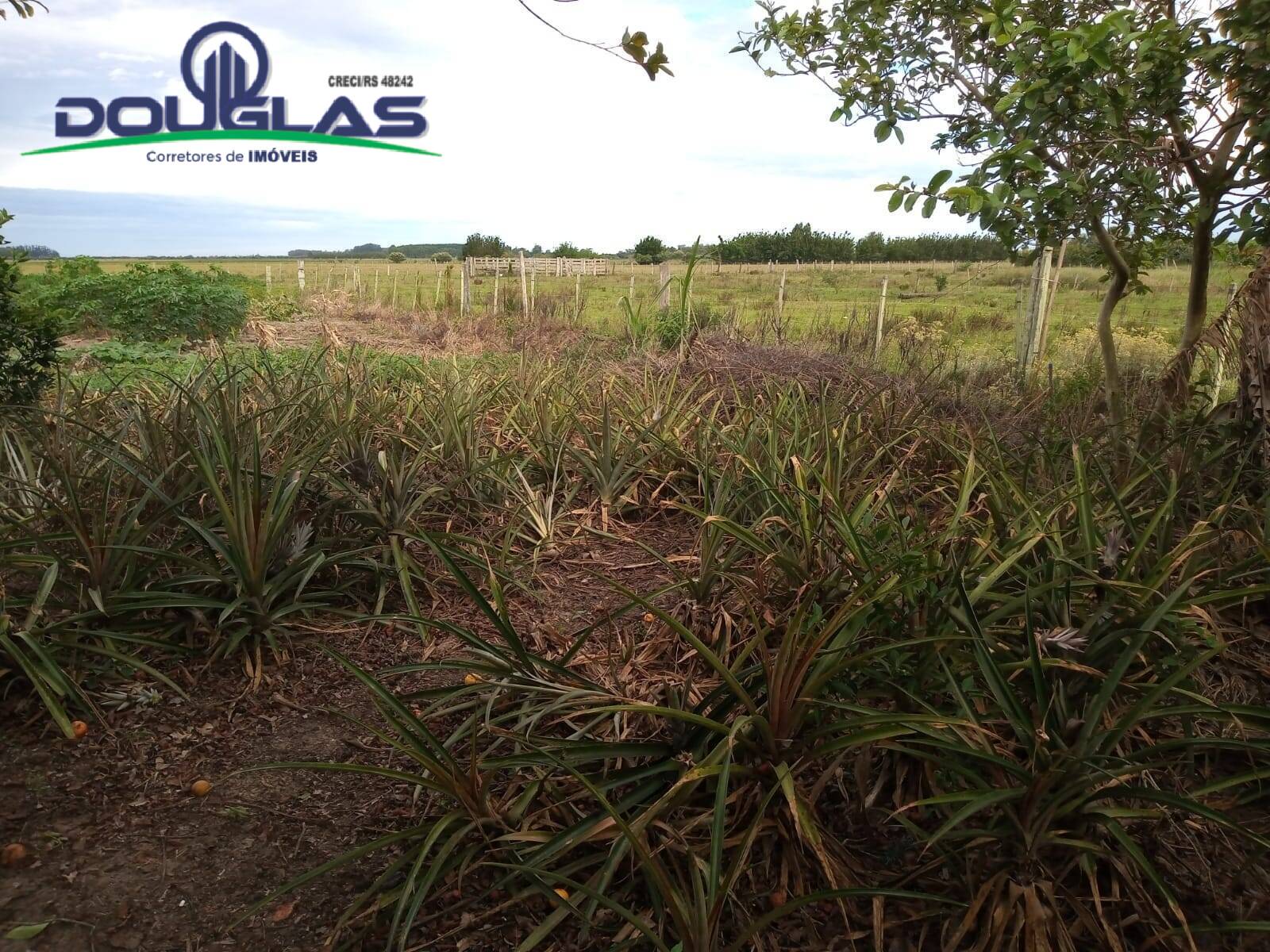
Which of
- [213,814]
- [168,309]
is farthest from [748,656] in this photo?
[168,309]

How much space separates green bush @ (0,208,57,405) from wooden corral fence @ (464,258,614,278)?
11598mm

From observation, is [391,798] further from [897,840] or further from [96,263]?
[96,263]

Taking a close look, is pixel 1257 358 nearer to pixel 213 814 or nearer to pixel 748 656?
pixel 748 656

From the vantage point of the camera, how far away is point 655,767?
6.46 feet

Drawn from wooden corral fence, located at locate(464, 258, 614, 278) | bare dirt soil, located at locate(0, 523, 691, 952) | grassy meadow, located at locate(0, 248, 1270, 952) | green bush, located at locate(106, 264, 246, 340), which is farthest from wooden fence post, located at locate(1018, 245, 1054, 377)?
green bush, located at locate(106, 264, 246, 340)

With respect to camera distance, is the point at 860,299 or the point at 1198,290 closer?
the point at 1198,290

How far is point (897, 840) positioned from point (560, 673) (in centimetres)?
98

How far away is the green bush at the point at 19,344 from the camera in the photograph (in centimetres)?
495

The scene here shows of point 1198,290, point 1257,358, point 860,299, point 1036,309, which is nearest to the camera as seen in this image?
point 1257,358

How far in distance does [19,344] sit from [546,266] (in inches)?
1130

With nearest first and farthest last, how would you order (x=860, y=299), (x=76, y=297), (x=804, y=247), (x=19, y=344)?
(x=19, y=344) < (x=76, y=297) < (x=860, y=299) < (x=804, y=247)

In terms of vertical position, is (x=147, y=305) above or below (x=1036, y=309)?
below

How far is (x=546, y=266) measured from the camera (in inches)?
1291

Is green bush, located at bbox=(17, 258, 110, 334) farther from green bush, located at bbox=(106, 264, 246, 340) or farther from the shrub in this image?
the shrub
